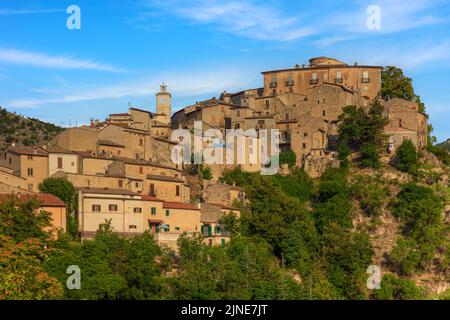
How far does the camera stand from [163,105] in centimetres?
8369

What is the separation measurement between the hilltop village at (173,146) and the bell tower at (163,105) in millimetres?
105

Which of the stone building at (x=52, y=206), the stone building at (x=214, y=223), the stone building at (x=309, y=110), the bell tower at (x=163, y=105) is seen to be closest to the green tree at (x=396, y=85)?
the stone building at (x=309, y=110)

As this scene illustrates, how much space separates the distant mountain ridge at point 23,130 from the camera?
9018 cm

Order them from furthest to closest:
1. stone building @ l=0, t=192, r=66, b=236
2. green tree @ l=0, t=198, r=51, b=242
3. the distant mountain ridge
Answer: the distant mountain ridge < stone building @ l=0, t=192, r=66, b=236 < green tree @ l=0, t=198, r=51, b=242

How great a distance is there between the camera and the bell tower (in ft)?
271

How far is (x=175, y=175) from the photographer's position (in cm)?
6462

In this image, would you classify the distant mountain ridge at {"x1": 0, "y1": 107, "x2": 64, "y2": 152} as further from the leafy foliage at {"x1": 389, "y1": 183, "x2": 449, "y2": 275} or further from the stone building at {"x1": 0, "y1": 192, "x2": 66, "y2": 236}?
the leafy foliage at {"x1": 389, "y1": 183, "x2": 449, "y2": 275}

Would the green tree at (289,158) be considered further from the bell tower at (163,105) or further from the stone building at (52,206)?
the stone building at (52,206)

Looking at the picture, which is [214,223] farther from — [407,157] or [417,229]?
[407,157]

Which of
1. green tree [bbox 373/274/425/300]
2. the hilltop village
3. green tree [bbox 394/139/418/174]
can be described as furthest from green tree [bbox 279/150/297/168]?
green tree [bbox 373/274/425/300]

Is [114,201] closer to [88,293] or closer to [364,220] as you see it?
[88,293]

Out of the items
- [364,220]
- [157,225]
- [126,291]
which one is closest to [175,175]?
[157,225]

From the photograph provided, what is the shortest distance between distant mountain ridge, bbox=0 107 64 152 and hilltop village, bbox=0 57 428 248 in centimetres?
1548
